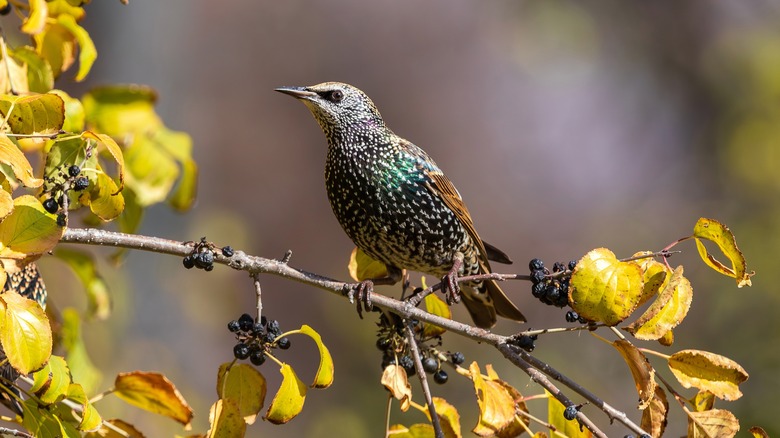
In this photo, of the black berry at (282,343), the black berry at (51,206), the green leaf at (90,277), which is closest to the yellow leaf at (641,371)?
the black berry at (282,343)

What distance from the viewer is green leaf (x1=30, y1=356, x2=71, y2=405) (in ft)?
5.85

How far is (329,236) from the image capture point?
33.4 feet

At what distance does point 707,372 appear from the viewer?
197 cm

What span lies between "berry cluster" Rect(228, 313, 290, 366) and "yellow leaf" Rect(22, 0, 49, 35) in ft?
2.56

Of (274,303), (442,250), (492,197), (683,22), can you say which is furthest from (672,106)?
(442,250)

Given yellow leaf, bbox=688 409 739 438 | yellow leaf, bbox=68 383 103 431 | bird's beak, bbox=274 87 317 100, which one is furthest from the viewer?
bird's beak, bbox=274 87 317 100

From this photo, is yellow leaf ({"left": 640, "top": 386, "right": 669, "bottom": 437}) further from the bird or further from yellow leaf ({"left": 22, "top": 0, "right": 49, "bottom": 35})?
yellow leaf ({"left": 22, "top": 0, "right": 49, "bottom": 35})

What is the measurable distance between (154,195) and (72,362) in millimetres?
505

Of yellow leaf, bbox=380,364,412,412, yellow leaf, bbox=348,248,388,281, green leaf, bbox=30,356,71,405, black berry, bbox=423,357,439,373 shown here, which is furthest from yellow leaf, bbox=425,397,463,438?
yellow leaf, bbox=348,248,388,281

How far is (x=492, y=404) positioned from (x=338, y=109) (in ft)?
5.26

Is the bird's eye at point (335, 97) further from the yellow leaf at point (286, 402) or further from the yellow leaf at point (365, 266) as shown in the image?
the yellow leaf at point (286, 402)

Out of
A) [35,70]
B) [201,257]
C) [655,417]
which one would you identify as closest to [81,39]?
[35,70]

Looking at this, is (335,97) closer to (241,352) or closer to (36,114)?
(241,352)

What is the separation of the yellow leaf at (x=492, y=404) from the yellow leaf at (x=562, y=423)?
0.13 metres
